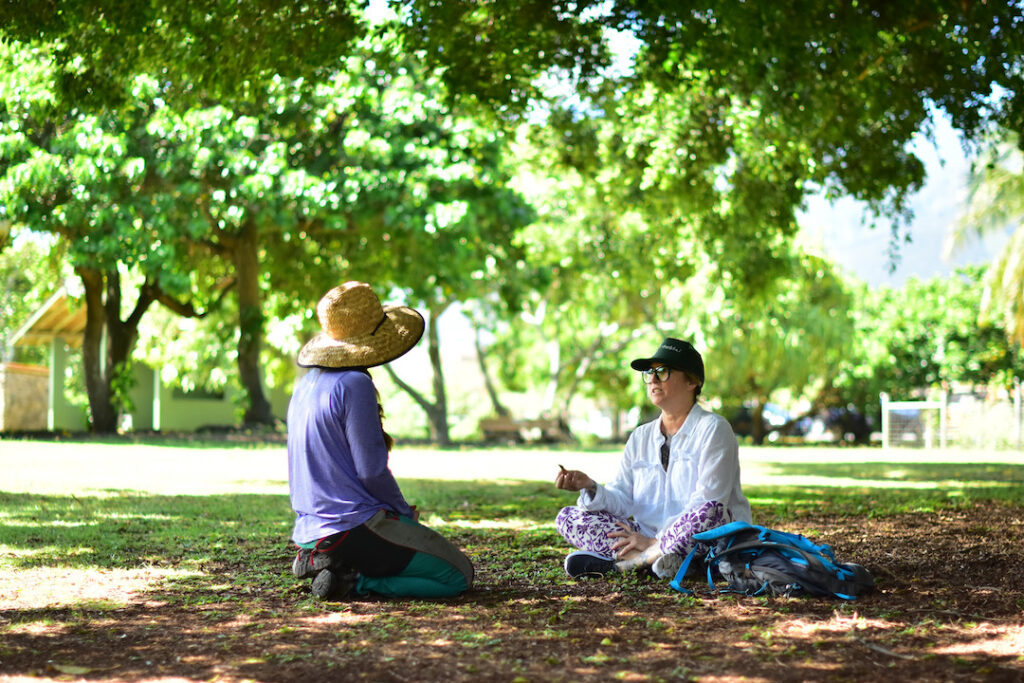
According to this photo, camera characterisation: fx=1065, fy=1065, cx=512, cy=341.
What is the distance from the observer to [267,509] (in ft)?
31.9

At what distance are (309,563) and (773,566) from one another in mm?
2322

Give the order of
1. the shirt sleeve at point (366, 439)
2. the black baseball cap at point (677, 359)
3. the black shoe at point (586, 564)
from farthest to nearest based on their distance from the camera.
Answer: the black shoe at point (586, 564) → the black baseball cap at point (677, 359) → the shirt sleeve at point (366, 439)

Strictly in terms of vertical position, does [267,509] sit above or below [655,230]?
below

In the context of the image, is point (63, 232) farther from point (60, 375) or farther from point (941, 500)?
point (941, 500)

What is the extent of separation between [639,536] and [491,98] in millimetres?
6294

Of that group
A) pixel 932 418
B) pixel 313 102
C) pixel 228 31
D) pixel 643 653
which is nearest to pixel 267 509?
pixel 228 31

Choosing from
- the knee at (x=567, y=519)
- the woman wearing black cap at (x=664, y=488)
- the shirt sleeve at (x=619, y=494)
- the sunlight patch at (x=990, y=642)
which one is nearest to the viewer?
the sunlight patch at (x=990, y=642)

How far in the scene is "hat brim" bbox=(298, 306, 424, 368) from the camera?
17.6 feet

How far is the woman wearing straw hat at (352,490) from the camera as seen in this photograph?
519cm

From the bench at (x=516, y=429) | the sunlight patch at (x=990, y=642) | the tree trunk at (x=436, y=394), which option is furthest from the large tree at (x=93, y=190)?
the sunlight patch at (x=990, y=642)

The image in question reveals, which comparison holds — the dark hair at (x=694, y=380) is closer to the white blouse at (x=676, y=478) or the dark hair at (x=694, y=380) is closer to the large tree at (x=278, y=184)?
the white blouse at (x=676, y=478)

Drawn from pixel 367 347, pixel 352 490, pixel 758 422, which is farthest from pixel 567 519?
pixel 758 422

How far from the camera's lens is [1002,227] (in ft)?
94.3

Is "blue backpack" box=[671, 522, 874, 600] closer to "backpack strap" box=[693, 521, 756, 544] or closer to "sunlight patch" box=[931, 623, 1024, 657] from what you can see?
"backpack strap" box=[693, 521, 756, 544]
